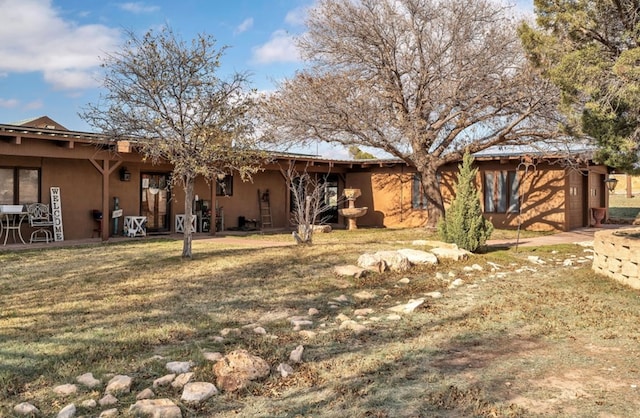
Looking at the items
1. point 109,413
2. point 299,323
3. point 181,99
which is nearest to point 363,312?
point 299,323

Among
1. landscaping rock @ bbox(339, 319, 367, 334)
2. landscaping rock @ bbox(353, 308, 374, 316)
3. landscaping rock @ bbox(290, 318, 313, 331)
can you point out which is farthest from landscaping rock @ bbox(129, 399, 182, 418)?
landscaping rock @ bbox(353, 308, 374, 316)

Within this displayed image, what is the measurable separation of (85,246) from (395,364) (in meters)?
8.43

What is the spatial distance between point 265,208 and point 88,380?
13.1 metres

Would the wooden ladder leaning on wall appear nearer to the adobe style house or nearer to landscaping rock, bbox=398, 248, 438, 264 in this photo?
the adobe style house

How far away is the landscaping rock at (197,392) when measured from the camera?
9.23ft

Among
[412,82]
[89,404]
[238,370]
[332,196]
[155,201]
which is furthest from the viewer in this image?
[332,196]

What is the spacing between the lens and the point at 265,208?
16031 millimetres

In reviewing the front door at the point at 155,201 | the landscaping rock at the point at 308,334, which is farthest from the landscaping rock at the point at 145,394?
the front door at the point at 155,201

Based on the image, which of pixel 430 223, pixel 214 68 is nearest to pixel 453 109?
pixel 430 223

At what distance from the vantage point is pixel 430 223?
1434 centimetres

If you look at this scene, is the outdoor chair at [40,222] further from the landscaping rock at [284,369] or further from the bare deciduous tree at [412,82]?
the landscaping rock at [284,369]

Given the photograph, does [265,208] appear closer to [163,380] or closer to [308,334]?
[308,334]

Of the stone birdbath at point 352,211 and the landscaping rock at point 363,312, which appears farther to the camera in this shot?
the stone birdbath at point 352,211

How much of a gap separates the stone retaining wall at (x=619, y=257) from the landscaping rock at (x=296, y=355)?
487cm
